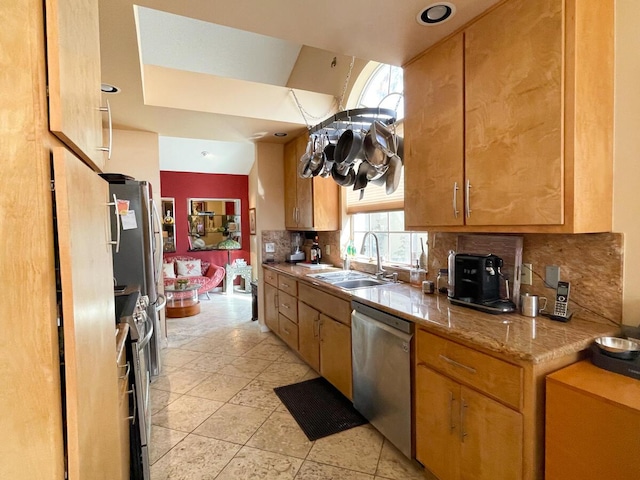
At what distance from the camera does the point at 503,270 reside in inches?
77.7

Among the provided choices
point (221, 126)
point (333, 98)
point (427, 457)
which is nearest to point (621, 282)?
point (427, 457)

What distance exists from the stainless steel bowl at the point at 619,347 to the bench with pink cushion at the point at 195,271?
576 centimetres

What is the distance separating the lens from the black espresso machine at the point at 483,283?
1.84 meters

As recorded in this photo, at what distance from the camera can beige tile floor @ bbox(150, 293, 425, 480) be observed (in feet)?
6.36

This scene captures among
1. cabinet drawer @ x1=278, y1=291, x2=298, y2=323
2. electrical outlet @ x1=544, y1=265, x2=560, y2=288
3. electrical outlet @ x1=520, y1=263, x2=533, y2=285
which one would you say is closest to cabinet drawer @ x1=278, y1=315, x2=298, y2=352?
cabinet drawer @ x1=278, y1=291, x2=298, y2=323

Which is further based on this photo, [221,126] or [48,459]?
[221,126]

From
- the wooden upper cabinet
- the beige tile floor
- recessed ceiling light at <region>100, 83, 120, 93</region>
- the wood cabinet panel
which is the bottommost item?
the beige tile floor

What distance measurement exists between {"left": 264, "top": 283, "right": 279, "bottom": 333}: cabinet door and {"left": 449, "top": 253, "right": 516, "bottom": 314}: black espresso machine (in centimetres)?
248

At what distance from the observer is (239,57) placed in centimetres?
502

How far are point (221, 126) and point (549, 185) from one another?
3.16m

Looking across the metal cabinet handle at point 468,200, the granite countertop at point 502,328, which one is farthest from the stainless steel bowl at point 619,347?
the metal cabinet handle at point 468,200

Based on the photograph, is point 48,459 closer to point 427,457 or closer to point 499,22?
point 427,457

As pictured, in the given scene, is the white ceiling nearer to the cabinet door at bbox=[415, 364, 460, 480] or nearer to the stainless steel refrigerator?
the stainless steel refrigerator

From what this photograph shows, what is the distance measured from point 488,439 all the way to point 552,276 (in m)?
0.90
